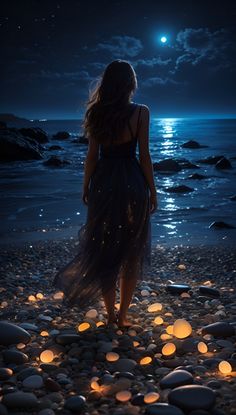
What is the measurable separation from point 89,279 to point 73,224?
279 inches

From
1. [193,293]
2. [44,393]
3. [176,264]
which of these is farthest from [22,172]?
[44,393]

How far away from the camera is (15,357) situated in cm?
330

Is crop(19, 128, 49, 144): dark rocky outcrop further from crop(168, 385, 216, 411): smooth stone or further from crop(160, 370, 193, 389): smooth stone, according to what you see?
crop(168, 385, 216, 411): smooth stone

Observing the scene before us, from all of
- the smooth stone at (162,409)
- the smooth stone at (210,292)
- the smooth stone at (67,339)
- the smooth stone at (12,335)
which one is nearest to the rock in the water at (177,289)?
the smooth stone at (210,292)

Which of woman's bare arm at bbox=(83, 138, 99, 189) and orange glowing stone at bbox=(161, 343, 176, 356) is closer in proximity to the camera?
orange glowing stone at bbox=(161, 343, 176, 356)

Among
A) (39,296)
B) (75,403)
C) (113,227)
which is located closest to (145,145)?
(113,227)

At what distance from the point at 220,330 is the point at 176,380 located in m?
1.06

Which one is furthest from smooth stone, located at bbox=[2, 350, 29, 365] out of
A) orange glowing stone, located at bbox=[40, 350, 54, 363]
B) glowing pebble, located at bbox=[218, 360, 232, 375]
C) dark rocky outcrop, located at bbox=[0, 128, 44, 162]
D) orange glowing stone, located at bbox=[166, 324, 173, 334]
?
dark rocky outcrop, located at bbox=[0, 128, 44, 162]

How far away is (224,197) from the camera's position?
15219 mm

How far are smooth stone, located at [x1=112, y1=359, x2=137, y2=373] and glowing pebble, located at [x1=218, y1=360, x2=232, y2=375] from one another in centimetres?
65

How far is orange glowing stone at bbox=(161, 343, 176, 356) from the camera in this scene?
342 centimetres

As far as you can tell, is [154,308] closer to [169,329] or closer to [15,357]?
[169,329]

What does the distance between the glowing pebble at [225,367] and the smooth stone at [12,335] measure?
1692 mm

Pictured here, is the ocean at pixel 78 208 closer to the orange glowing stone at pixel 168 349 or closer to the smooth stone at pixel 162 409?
the orange glowing stone at pixel 168 349
